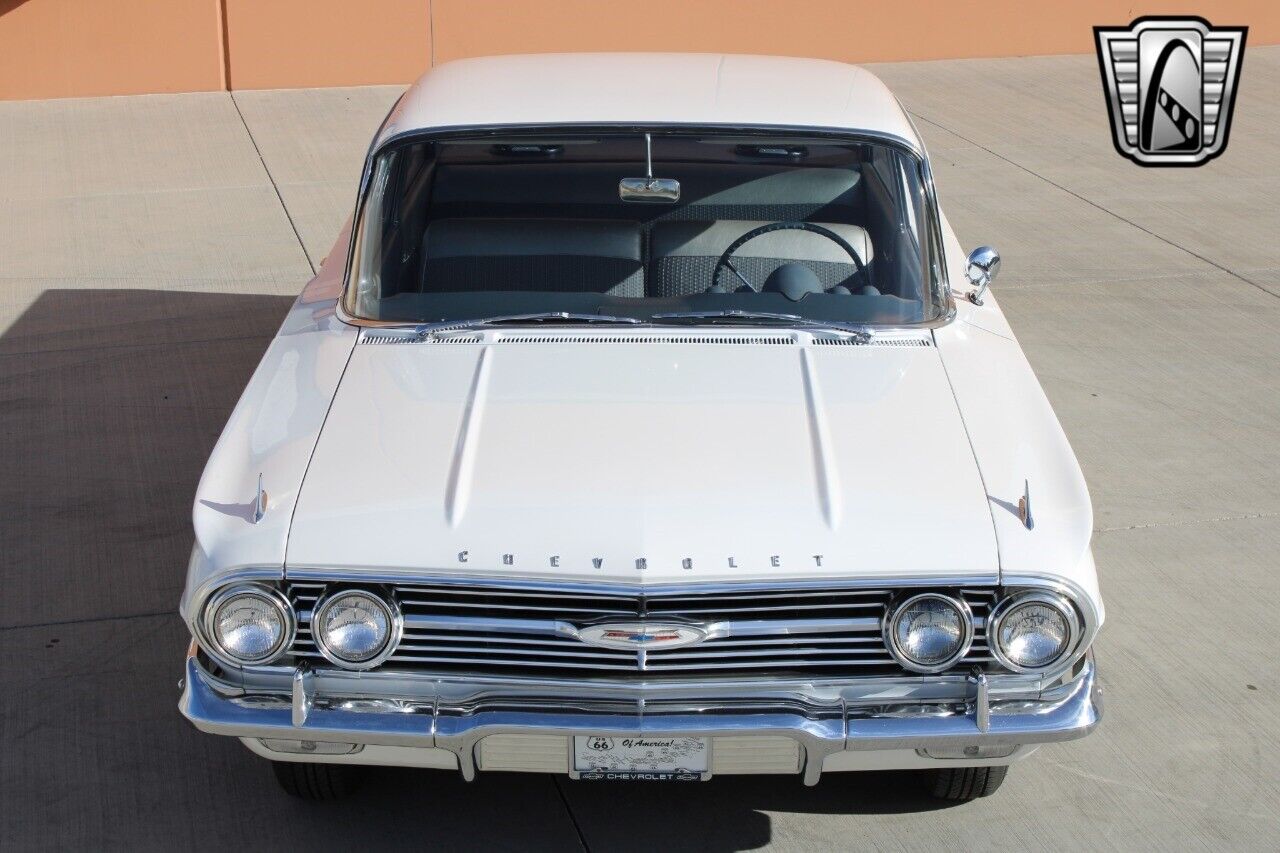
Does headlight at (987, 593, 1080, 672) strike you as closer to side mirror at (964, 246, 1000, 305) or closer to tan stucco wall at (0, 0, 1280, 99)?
side mirror at (964, 246, 1000, 305)

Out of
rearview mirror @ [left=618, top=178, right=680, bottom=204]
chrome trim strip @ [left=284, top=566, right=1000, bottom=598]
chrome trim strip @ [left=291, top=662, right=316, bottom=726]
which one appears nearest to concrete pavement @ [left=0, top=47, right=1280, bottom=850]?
chrome trim strip @ [left=291, top=662, right=316, bottom=726]

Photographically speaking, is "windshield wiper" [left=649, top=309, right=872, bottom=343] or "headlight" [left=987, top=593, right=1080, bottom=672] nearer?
"headlight" [left=987, top=593, right=1080, bottom=672]

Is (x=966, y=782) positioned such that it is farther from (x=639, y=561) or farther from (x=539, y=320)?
(x=539, y=320)

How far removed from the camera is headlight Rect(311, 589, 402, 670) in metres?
3.27

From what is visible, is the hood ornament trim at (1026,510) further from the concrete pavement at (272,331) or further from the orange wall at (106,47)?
the orange wall at (106,47)

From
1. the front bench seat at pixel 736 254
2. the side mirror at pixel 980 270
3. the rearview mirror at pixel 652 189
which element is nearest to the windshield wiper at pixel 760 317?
the front bench seat at pixel 736 254

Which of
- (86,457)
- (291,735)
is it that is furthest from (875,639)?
(86,457)

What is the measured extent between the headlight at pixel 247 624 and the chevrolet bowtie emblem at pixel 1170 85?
333 inches

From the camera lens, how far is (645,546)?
10.6 ft

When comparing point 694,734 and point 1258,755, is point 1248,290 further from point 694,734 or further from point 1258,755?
point 694,734

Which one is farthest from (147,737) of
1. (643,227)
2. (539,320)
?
(643,227)

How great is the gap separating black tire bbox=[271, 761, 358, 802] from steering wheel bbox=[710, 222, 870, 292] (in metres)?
1.74

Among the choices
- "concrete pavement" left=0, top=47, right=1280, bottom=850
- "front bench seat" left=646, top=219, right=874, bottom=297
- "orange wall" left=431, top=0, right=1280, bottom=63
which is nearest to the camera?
"concrete pavement" left=0, top=47, right=1280, bottom=850

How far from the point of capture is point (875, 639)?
330cm
